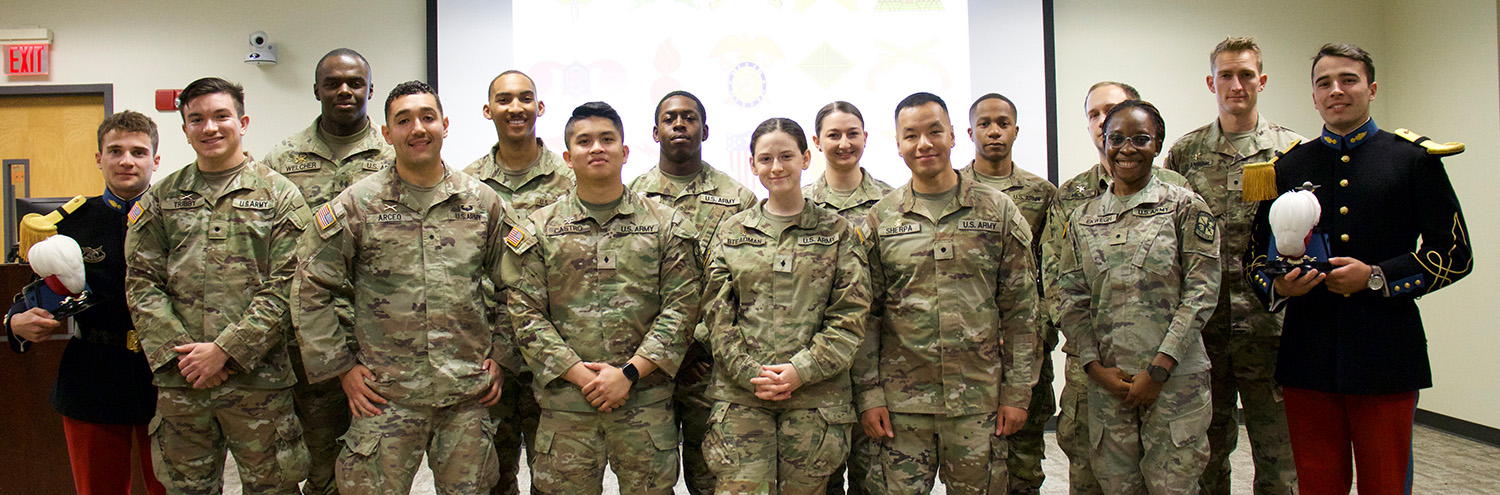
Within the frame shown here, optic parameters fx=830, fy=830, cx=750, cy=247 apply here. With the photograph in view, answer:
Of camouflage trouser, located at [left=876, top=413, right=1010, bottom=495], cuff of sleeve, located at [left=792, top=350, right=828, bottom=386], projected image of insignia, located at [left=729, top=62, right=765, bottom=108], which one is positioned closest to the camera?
cuff of sleeve, located at [left=792, top=350, right=828, bottom=386]

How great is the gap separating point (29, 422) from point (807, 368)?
11.8 ft

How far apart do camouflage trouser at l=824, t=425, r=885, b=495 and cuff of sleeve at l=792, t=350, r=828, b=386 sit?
0.87ft

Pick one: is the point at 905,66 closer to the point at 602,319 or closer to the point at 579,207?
the point at 579,207

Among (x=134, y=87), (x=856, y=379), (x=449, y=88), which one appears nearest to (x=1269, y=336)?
(x=856, y=379)

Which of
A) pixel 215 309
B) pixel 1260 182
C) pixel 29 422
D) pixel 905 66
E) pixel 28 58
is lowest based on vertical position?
pixel 29 422

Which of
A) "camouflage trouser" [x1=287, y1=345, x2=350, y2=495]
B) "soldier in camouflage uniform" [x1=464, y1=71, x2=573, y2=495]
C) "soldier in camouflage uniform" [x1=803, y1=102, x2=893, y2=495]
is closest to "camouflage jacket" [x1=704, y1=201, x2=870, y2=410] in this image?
"soldier in camouflage uniform" [x1=803, y1=102, x2=893, y2=495]

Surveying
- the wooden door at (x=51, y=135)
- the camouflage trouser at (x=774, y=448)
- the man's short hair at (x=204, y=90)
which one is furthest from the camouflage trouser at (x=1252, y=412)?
the wooden door at (x=51, y=135)

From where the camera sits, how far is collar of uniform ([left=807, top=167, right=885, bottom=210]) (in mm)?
3465

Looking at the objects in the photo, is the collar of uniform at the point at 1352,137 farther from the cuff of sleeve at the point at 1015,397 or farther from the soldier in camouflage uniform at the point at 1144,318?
the cuff of sleeve at the point at 1015,397

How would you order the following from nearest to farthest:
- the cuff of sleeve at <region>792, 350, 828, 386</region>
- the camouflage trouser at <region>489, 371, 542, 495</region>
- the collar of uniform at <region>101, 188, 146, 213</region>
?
the cuff of sleeve at <region>792, 350, 828, 386</region> → the collar of uniform at <region>101, 188, 146, 213</region> → the camouflage trouser at <region>489, 371, 542, 495</region>

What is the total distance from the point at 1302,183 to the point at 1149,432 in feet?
3.33

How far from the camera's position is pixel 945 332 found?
2.70 meters

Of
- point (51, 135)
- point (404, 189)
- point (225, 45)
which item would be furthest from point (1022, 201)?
point (51, 135)

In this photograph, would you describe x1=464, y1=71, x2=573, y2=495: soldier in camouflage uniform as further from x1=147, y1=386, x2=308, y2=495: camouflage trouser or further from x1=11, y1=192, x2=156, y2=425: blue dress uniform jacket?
x1=11, y1=192, x2=156, y2=425: blue dress uniform jacket
